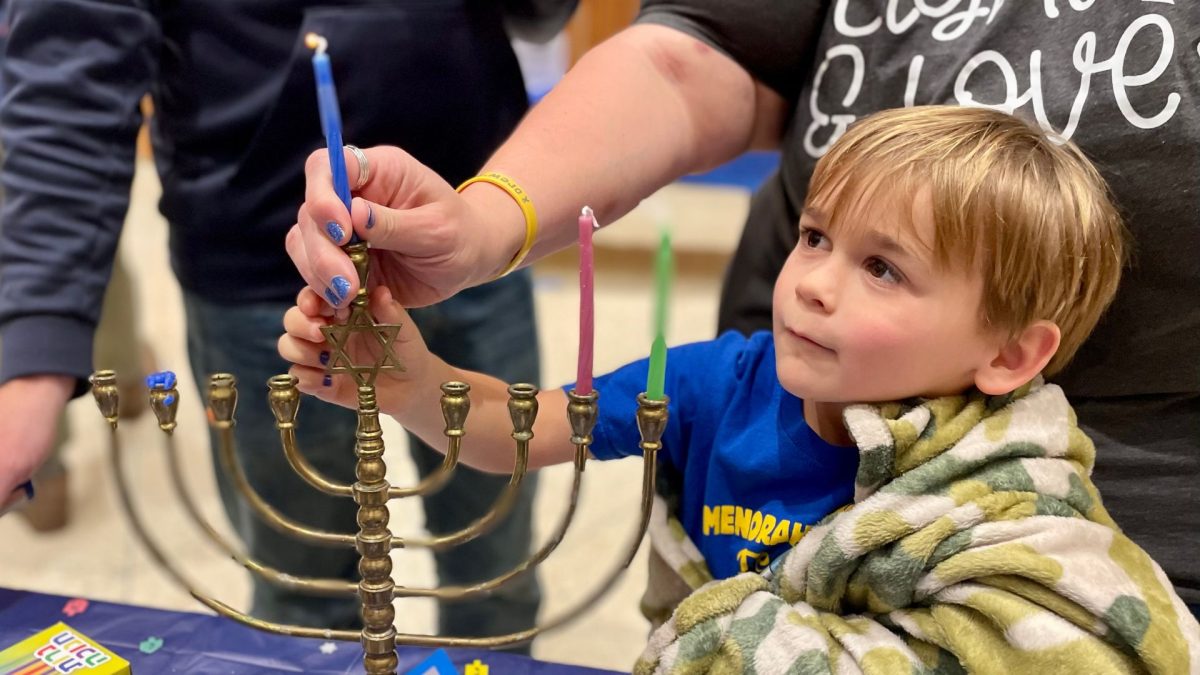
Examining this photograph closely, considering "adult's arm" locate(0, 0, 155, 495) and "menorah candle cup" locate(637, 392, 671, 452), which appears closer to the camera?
"menorah candle cup" locate(637, 392, 671, 452)

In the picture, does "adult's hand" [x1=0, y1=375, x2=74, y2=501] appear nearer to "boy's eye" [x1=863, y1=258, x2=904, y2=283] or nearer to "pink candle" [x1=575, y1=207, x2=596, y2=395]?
"pink candle" [x1=575, y1=207, x2=596, y2=395]

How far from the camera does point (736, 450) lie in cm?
70

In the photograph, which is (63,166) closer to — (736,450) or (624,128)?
(624,128)

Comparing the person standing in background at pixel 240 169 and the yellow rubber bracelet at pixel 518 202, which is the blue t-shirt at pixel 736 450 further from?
the person standing in background at pixel 240 169

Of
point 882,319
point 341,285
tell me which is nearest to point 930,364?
point 882,319

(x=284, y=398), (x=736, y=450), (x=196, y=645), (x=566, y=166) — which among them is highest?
(x=566, y=166)

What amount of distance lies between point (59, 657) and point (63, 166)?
1.36 feet

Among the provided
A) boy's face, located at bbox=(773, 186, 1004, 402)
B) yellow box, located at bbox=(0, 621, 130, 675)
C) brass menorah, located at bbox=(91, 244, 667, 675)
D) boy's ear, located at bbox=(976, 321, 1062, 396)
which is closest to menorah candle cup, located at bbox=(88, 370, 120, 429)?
brass menorah, located at bbox=(91, 244, 667, 675)

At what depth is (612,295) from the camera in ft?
9.44

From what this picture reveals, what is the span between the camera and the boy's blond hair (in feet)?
1.98

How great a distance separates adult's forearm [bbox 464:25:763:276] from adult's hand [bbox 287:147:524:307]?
0.05m

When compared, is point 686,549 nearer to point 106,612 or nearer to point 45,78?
point 106,612

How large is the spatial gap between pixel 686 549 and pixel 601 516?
1.20 m

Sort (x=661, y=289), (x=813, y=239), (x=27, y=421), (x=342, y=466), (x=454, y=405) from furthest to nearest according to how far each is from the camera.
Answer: (x=342, y=466) → (x=27, y=421) → (x=813, y=239) → (x=454, y=405) → (x=661, y=289)
